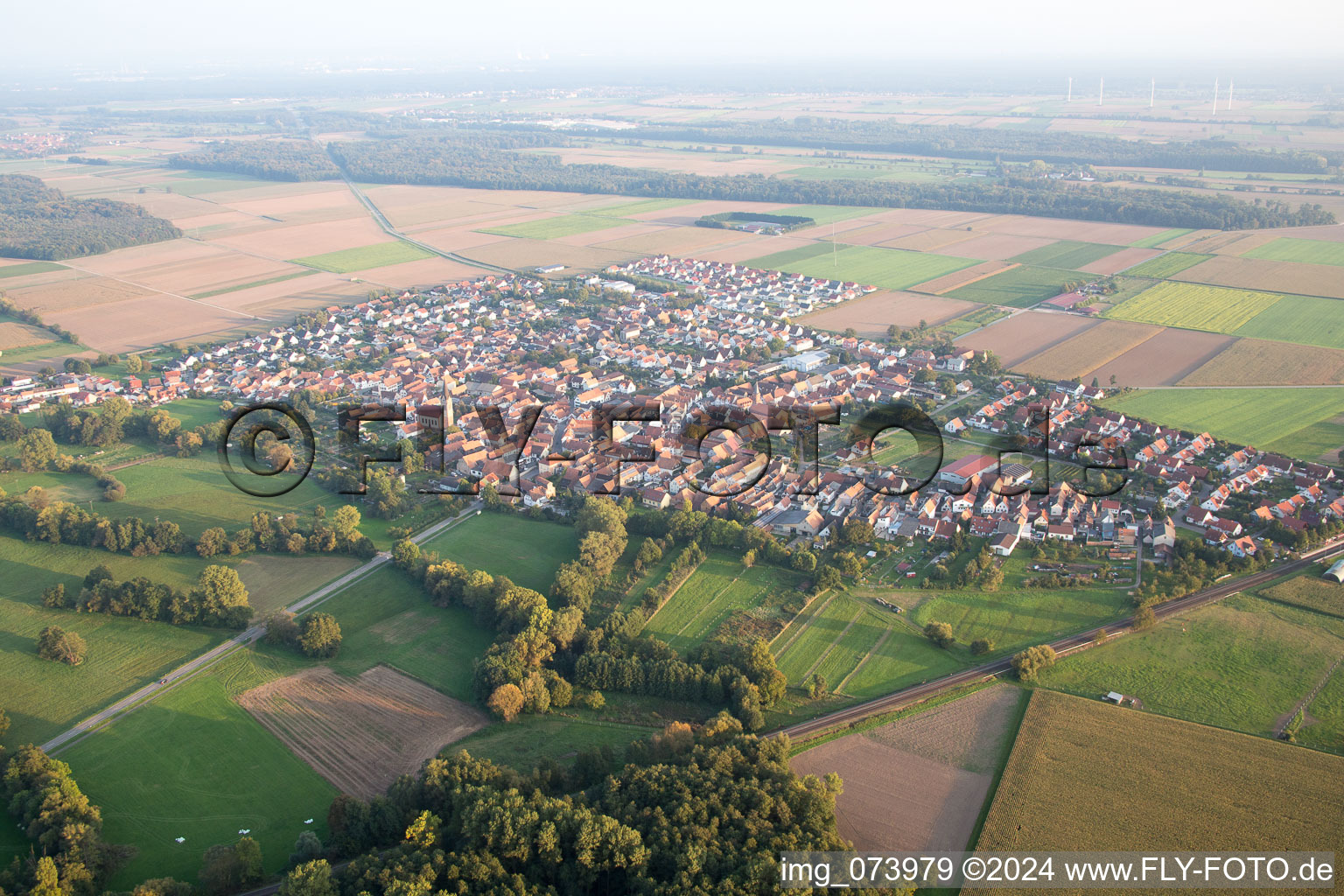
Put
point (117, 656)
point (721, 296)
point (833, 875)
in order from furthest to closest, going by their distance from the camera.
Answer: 1. point (721, 296)
2. point (117, 656)
3. point (833, 875)

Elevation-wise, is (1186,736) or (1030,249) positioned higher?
(1030,249)

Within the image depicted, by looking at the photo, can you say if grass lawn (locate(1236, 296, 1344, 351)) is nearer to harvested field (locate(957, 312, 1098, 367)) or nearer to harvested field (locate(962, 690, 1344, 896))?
harvested field (locate(957, 312, 1098, 367))

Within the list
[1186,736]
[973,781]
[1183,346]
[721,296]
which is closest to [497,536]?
[973,781]

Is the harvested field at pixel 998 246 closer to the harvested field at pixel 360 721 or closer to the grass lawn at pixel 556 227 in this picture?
the grass lawn at pixel 556 227

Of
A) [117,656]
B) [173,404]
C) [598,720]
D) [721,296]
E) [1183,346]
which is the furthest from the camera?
[721,296]

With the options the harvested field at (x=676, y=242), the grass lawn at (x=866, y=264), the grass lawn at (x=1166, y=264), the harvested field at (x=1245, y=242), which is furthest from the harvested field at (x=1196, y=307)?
the harvested field at (x=676, y=242)

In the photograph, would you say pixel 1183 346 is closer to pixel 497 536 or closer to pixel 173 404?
pixel 497 536

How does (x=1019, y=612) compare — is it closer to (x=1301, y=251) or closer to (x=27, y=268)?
(x=1301, y=251)
